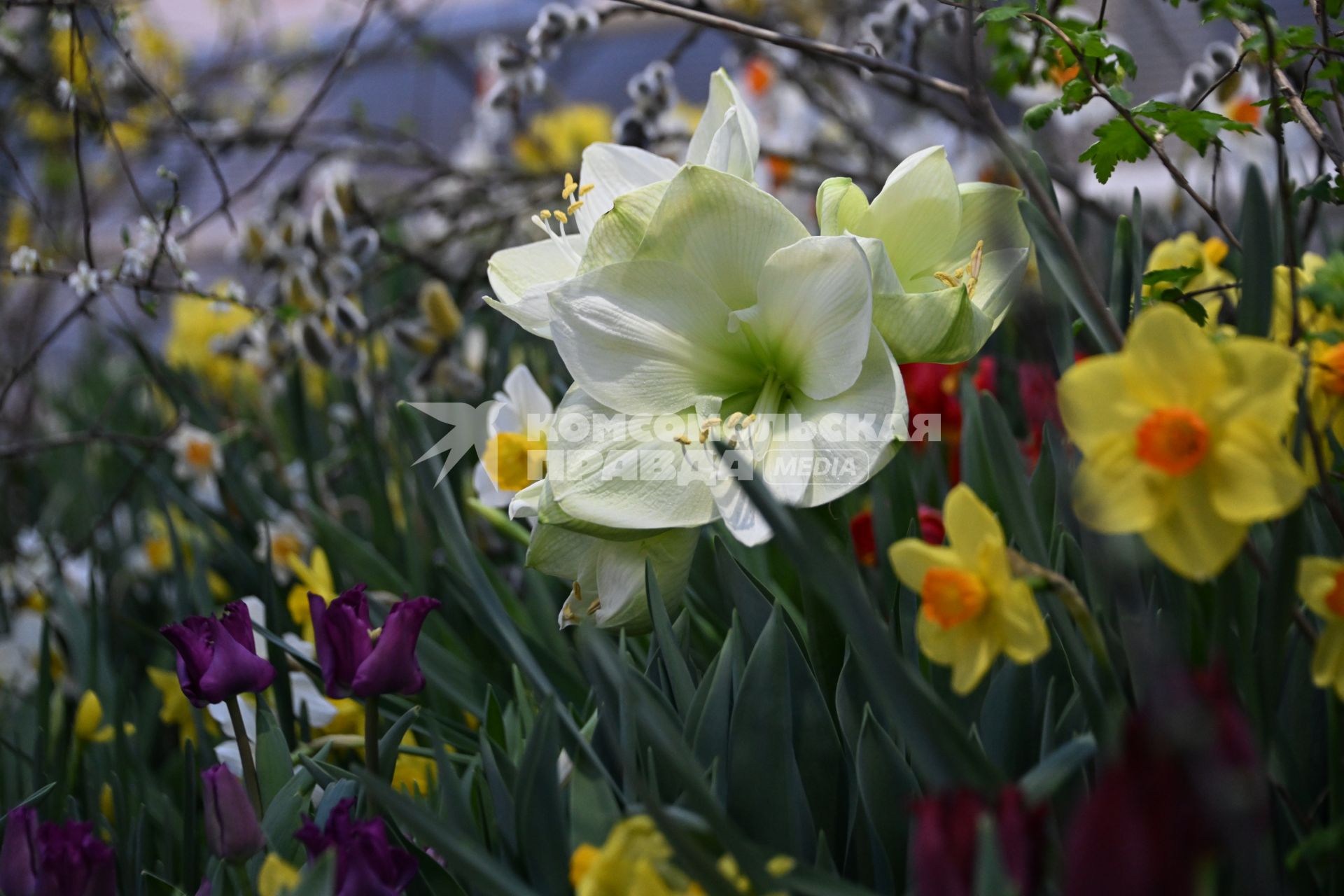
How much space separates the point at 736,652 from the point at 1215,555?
9.3 inches

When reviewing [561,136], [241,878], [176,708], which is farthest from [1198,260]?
[561,136]

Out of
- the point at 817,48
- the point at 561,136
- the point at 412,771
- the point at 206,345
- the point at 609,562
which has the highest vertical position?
the point at 561,136

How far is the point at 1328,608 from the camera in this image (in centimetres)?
31

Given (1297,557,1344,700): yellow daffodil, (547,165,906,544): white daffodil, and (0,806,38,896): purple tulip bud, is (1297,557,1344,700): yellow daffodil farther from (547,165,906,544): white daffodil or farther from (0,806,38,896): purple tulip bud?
(0,806,38,896): purple tulip bud

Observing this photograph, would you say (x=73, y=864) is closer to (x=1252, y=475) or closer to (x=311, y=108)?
(x=1252, y=475)

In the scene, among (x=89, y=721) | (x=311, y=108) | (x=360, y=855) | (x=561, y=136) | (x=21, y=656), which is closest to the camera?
(x=360, y=855)

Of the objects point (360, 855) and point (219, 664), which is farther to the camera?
point (219, 664)

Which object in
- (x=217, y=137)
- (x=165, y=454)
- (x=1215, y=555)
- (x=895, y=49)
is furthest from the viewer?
(x=217, y=137)

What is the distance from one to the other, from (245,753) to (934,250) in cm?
41

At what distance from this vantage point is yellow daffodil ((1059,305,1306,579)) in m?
0.28

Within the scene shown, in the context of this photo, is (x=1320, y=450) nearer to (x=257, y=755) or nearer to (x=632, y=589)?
(x=632, y=589)

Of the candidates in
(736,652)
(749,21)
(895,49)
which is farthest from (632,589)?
(895,49)

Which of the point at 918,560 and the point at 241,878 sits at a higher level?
the point at 918,560

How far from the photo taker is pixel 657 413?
1.60 feet
